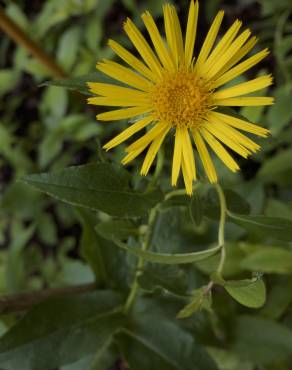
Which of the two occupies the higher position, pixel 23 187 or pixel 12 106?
pixel 12 106

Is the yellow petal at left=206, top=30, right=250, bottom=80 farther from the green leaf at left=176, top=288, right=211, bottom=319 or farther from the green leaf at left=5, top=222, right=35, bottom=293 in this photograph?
the green leaf at left=5, top=222, right=35, bottom=293

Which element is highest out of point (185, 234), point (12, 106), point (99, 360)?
point (12, 106)

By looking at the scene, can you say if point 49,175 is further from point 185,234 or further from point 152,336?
point 185,234

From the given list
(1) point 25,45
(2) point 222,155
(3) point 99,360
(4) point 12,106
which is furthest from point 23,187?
(2) point 222,155

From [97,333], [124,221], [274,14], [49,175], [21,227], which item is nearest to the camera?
[49,175]

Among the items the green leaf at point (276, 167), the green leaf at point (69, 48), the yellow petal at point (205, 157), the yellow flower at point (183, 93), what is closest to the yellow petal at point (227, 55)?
the yellow flower at point (183, 93)

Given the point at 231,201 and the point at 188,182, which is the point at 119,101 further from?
the point at 231,201
